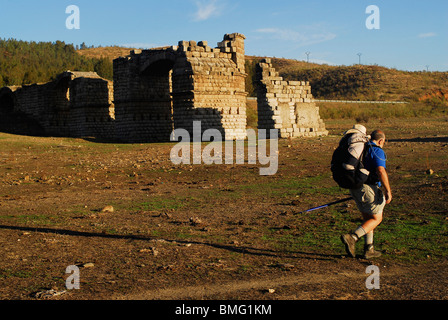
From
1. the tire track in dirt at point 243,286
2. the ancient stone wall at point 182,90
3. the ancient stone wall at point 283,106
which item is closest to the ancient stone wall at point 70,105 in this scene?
the ancient stone wall at point 182,90

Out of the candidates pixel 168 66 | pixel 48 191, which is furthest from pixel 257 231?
pixel 168 66

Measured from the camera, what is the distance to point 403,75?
77.0m

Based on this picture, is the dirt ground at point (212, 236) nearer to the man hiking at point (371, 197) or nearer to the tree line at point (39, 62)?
the man hiking at point (371, 197)

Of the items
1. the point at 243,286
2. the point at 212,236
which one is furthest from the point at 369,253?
the point at 212,236

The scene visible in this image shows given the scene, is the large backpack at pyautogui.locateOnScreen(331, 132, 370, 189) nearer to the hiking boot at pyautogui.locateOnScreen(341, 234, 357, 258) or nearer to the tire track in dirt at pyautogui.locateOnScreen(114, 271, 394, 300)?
the hiking boot at pyautogui.locateOnScreen(341, 234, 357, 258)

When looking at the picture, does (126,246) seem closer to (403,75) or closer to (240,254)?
(240,254)

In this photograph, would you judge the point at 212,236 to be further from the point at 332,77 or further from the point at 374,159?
the point at 332,77

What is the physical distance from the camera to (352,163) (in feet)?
19.2

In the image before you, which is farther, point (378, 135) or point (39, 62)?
point (39, 62)

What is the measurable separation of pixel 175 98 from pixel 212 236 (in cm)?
1852

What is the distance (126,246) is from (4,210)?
13.0 feet

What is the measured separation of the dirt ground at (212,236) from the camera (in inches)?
193

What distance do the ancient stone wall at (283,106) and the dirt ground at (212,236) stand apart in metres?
9.43

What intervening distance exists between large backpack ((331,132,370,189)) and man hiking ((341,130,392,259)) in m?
0.09
